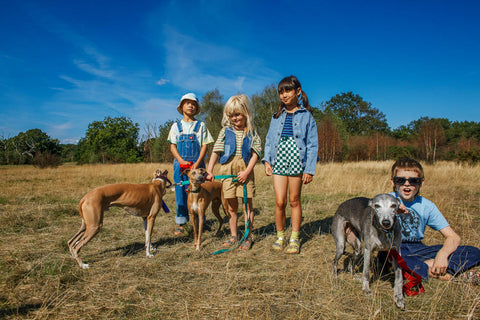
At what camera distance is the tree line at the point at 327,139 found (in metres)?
20.3

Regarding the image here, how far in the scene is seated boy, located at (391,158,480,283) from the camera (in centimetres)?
278

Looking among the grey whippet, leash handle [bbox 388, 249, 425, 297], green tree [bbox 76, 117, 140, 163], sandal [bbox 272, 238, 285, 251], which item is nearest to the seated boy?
leash handle [bbox 388, 249, 425, 297]

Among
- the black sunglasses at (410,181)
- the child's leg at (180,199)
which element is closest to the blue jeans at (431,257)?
the black sunglasses at (410,181)

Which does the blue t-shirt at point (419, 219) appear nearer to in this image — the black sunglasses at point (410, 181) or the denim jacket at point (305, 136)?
the black sunglasses at point (410, 181)

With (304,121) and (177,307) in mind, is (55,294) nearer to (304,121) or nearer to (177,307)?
(177,307)

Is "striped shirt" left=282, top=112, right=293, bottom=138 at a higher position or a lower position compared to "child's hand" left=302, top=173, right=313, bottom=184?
higher

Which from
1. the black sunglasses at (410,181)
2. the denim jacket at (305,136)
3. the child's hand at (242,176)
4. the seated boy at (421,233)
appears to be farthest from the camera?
the child's hand at (242,176)

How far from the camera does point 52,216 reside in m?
6.27

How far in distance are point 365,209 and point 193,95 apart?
3528 mm

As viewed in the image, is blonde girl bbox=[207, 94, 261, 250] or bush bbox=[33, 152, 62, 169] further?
bush bbox=[33, 152, 62, 169]

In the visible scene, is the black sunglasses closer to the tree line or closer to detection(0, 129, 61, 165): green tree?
the tree line

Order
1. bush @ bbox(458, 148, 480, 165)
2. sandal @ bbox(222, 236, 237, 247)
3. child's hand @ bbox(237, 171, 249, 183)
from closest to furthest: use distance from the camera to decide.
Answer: child's hand @ bbox(237, 171, 249, 183) < sandal @ bbox(222, 236, 237, 247) < bush @ bbox(458, 148, 480, 165)

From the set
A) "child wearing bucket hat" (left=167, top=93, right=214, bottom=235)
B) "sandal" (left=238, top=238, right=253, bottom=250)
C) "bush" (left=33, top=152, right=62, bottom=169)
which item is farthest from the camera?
"bush" (left=33, top=152, right=62, bottom=169)

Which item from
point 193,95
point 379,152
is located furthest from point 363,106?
point 193,95
